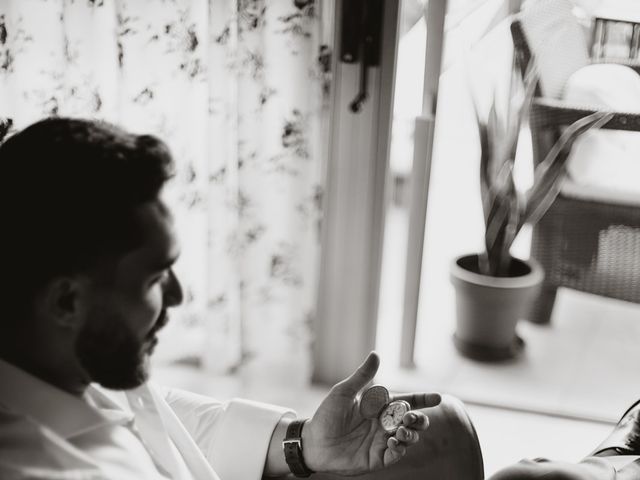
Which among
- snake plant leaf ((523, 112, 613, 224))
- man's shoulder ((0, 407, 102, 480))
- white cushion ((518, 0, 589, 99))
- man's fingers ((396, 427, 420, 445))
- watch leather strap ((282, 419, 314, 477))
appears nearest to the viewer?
man's shoulder ((0, 407, 102, 480))

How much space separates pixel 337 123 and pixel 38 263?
1.40 meters

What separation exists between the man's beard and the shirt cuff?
1.15ft

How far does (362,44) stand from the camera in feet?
7.14

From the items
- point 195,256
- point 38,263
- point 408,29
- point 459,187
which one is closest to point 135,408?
point 38,263

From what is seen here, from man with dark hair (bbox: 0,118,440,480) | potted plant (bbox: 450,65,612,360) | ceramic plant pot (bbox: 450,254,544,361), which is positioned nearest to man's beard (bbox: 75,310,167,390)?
man with dark hair (bbox: 0,118,440,480)

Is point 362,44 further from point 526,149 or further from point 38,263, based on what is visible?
point 38,263

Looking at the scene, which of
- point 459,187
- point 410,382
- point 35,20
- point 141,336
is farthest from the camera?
point 459,187

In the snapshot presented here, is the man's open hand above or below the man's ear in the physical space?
below

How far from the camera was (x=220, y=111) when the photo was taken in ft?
7.33

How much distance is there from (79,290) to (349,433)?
0.56 metres

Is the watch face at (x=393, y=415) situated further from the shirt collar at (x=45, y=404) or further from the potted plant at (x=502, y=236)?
the potted plant at (x=502, y=236)

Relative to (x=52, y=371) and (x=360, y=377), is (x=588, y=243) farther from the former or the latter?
(x=52, y=371)

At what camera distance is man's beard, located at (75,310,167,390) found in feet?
3.56

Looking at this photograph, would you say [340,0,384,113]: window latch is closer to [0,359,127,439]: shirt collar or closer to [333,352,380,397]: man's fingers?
[333,352,380,397]: man's fingers
